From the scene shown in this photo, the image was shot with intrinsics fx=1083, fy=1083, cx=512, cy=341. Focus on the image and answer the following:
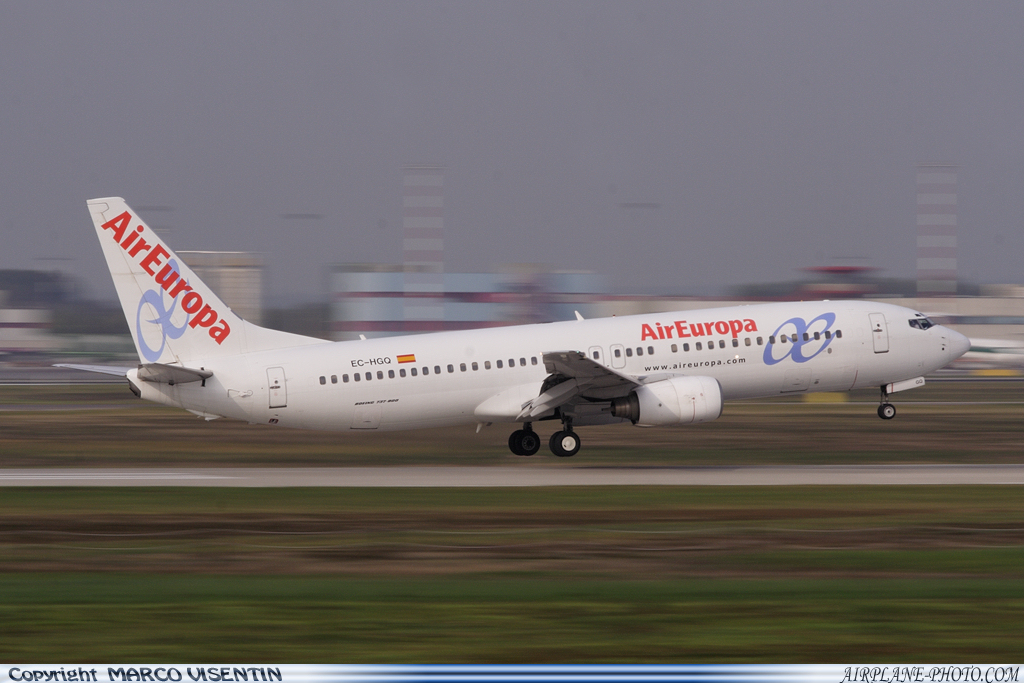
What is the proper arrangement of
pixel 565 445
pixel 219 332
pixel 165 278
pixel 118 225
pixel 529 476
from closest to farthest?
pixel 529 476, pixel 118 225, pixel 165 278, pixel 219 332, pixel 565 445

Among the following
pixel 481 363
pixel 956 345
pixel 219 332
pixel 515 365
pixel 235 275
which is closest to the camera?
pixel 219 332

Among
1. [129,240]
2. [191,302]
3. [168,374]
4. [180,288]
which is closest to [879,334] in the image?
[191,302]

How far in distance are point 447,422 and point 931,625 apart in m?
21.1

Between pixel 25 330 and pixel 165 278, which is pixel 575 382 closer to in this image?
pixel 165 278

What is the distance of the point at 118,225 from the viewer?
1252 inches

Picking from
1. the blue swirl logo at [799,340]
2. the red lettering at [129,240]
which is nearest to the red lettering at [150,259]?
the red lettering at [129,240]

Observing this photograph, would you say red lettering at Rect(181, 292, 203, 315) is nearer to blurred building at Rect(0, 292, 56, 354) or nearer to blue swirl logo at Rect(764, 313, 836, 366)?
blue swirl logo at Rect(764, 313, 836, 366)

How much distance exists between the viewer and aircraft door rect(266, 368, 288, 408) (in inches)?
1270

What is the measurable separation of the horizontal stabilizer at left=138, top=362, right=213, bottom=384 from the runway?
2784 millimetres

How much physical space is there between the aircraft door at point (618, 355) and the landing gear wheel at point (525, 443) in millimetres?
3757

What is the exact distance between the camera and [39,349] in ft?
551

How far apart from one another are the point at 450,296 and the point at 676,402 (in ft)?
408

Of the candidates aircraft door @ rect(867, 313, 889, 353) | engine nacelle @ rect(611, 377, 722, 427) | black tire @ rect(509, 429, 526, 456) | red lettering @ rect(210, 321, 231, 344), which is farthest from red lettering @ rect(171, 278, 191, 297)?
aircraft door @ rect(867, 313, 889, 353)

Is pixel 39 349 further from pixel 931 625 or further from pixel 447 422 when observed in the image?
pixel 931 625
